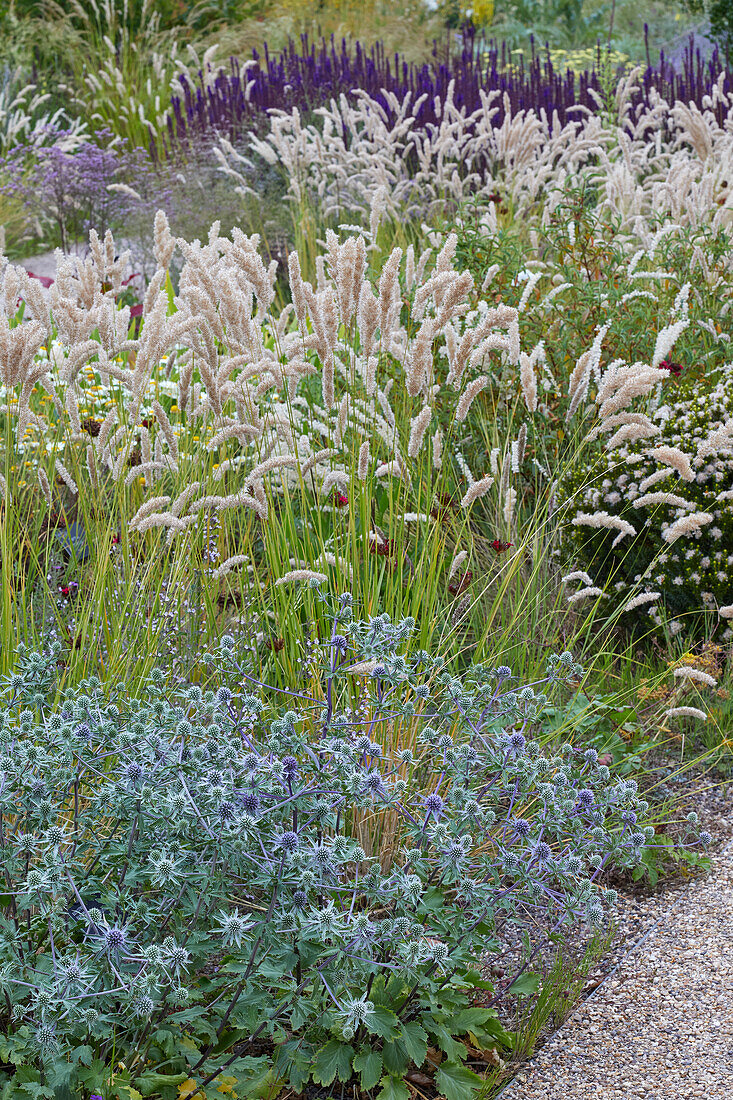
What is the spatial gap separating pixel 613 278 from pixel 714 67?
836cm

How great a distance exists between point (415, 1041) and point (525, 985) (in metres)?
0.33

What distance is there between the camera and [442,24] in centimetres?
1791

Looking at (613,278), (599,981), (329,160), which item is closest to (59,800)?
(599,981)

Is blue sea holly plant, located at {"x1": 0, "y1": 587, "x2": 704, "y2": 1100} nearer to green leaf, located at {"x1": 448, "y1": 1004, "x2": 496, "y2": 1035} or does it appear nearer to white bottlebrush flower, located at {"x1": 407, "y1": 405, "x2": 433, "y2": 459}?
green leaf, located at {"x1": 448, "y1": 1004, "x2": 496, "y2": 1035}

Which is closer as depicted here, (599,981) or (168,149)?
(599,981)

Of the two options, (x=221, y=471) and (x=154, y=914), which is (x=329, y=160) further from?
(x=154, y=914)

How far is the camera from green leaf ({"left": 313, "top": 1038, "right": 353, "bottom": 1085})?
1.82m

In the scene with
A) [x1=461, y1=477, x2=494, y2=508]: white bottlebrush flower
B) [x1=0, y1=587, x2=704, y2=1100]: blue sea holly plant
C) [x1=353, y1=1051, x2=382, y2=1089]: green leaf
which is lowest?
[x1=353, y1=1051, x2=382, y2=1089]: green leaf

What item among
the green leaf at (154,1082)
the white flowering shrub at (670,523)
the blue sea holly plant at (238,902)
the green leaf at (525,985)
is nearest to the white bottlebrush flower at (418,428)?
the blue sea holly plant at (238,902)

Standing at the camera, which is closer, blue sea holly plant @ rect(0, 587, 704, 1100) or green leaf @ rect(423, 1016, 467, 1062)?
blue sea holly plant @ rect(0, 587, 704, 1100)

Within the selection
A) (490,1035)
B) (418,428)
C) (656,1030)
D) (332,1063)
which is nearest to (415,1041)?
(332,1063)

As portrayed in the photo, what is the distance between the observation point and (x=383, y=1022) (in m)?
1.83

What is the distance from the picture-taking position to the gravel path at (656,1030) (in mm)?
2008

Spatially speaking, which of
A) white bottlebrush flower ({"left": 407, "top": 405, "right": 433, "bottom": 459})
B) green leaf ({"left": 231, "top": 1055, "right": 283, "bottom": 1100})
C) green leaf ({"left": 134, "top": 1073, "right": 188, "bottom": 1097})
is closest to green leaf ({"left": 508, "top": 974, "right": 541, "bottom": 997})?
green leaf ({"left": 231, "top": 1055, "right": 283, "bottom": 1100})
